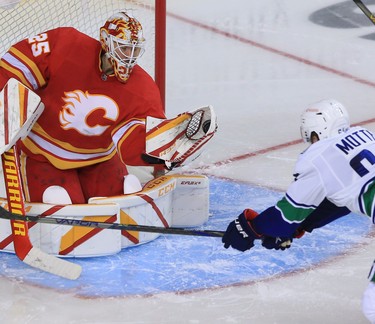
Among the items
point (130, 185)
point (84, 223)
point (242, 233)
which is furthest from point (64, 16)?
point (242, 233)

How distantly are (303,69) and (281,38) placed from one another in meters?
0.40

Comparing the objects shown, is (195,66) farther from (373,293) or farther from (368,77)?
(373,293)

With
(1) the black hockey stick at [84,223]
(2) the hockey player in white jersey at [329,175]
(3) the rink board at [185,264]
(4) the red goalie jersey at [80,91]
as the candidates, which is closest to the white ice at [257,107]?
(3) the rink board at [185,264]

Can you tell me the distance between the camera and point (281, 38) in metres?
5.79

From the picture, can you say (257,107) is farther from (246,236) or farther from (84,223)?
(246,236)

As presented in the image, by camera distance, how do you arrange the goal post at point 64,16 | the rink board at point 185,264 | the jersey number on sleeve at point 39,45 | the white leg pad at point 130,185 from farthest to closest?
1. the goal post at point 64,16
2. the white leg pad at point 130,185
3. the jersey number on sleeve at point 39,45
4. the rink board at point 185,264

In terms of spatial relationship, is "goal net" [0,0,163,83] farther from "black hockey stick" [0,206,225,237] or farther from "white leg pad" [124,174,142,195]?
"black hockey stick" [0,206,225,237]

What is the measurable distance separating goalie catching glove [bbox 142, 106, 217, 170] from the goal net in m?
1.03

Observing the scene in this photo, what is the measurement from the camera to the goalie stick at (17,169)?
3.40 m

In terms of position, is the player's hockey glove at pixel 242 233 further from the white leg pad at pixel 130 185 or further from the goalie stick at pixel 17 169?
the white leg pad at pixel 130 185

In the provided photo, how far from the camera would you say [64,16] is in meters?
4.71

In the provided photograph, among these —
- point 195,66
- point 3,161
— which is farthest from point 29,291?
point 195,66

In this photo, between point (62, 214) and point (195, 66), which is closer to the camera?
point (62, 214)

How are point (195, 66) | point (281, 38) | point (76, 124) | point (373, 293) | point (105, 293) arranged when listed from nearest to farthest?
1. point (373, 293)
2. point (105, 293)
3. point (76, 124)
4. point (195, 66)
5. point (281, 38)
